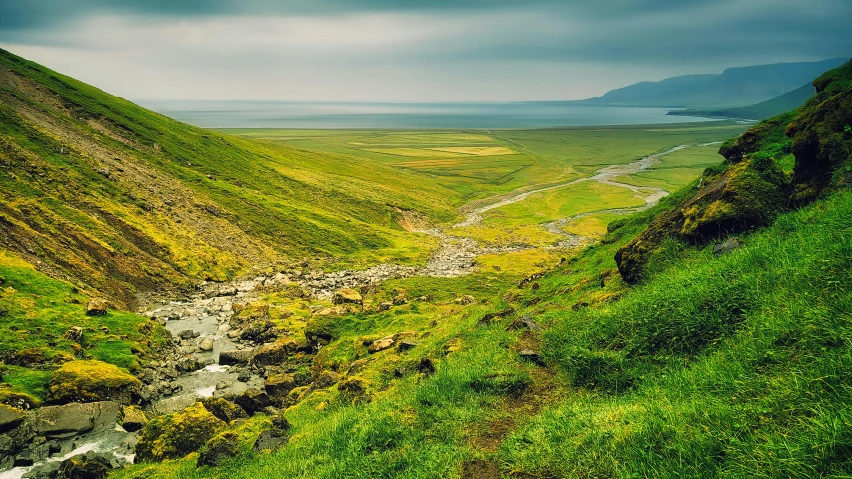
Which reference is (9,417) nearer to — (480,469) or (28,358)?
(28,358)

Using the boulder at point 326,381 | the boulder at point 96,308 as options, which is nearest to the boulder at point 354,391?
the boulder at point 326,381

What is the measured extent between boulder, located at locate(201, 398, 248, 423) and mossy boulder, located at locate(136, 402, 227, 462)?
1.35 meters

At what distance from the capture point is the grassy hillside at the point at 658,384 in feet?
20.3

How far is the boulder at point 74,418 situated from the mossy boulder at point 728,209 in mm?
29339

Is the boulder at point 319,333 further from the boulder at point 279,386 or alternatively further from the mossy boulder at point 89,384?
the mossy boulder at point 89,384

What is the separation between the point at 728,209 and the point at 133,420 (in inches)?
1247

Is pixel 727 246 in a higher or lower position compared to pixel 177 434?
higher

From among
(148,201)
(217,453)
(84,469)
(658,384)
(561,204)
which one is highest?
(658,384)

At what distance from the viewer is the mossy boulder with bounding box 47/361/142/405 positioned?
2548cm

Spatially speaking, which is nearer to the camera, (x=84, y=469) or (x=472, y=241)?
(x=84, y=469)

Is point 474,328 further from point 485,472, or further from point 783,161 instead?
point 783,161

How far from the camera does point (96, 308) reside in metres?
36.8

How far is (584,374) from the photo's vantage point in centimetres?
1134

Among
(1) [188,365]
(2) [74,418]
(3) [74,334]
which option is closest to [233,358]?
(1) [188,365]
